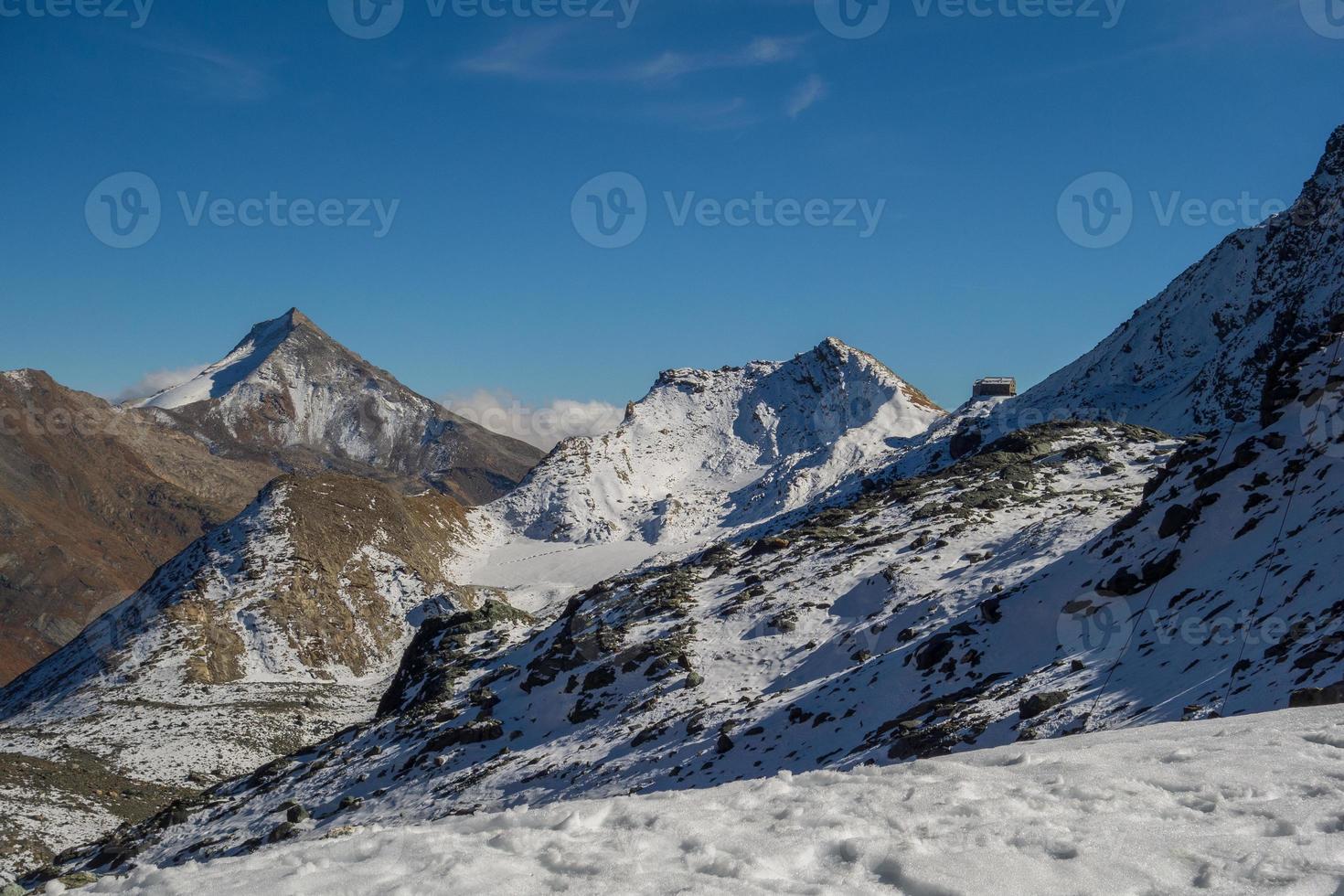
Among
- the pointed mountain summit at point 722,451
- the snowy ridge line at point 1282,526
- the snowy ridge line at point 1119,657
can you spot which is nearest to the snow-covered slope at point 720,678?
the snowy ridge line at point 1119,657

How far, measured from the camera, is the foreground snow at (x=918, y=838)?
7.43 m

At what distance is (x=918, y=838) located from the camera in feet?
27.2

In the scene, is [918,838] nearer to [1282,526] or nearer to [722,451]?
[1282,526]

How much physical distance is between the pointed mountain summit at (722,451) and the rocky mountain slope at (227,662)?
2324cm

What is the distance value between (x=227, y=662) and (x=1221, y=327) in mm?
94815

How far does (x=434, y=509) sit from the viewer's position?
5094 inches

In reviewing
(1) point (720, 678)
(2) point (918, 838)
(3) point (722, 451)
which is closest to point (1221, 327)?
(1) point (720, 678)

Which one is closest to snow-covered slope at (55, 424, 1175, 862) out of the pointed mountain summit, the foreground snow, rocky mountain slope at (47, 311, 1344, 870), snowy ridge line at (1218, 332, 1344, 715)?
rocky mountain slope at (47, 311, 1344, 870)

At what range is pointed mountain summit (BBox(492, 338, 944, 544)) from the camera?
130750 millimetres

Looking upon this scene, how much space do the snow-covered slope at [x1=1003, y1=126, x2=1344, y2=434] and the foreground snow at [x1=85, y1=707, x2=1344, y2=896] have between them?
71.2 m

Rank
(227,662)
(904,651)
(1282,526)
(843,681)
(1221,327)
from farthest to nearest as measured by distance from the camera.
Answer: (1221,327), (227,662), (904,651), (843,681), (1282,526)

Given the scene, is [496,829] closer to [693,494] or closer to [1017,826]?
[1017,826]

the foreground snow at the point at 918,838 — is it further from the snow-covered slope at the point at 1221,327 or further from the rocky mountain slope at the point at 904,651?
the snow-covered slope at the point at 1221,327

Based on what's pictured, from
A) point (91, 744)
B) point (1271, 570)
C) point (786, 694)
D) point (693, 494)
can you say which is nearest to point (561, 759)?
point (786, 694)
